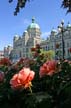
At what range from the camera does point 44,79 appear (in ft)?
8.39

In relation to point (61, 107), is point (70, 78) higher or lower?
higher

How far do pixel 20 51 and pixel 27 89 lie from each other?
125m

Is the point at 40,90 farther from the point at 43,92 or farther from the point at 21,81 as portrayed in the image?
the point at 21,81

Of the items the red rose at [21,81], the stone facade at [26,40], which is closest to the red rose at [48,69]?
the red rose at [21,81]

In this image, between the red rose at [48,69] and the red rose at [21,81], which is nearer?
the red rose at [21,81]

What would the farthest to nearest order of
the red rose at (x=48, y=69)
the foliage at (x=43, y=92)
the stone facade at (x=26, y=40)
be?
the stone facade at (x=26, y=40) → the red rose at (x=48, y=69) → the foliage at (x=43, y=92)

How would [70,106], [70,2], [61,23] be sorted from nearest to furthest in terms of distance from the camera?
[70,106], [70,2], [61,23]

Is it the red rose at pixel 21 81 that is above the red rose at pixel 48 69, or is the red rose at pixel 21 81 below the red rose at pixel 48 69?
below

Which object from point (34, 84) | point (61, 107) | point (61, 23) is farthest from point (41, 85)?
point (61, 23)

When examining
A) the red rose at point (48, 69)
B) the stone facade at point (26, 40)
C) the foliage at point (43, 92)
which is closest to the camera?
the foliage at point (43, 92)

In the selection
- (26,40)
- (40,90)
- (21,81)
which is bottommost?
(40,90)

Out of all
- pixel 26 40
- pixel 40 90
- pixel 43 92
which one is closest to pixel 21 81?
pixel 43 92

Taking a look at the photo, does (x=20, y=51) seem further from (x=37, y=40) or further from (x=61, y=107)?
(x=61, y=107)

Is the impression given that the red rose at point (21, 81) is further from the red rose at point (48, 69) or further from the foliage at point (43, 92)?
the red rose at point (48, 69)
